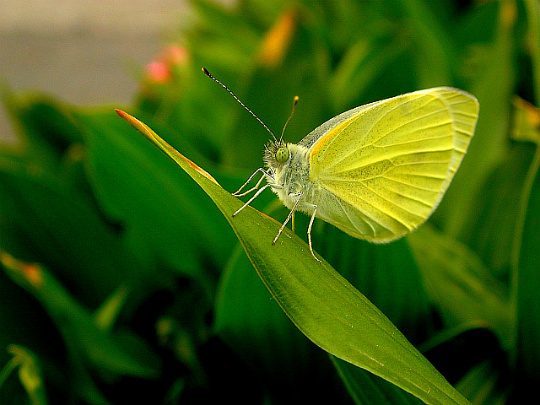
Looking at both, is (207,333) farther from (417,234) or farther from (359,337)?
(359,337)

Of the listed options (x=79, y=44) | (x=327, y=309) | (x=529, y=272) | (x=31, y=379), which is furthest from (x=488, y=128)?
(x=79, y=44)

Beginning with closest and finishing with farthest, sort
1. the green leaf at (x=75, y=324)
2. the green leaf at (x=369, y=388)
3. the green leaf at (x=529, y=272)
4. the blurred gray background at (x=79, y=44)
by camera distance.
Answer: the green leaf at (x=369, y=388), the green leaf at (x=529, y=272), the green leaf at (x=75, y=324), the blurred gray background at (x=79, y=44)

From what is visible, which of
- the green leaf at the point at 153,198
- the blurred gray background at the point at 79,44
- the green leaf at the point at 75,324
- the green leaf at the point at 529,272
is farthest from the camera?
the blurred gray background at the point at 79,44

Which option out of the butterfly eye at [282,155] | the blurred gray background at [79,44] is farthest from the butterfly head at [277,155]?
the blurred gray background at [79,44]

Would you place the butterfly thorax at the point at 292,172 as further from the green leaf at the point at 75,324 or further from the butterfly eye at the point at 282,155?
the green leaf at the point at 75,324

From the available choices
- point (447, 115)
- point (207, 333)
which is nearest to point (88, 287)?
point (207, 333)

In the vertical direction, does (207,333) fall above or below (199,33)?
below

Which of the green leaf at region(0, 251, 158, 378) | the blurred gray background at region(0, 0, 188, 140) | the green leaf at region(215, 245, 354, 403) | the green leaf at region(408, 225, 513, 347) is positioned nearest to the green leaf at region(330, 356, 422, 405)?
the green leaf at region(215, 245, 354, 403)
